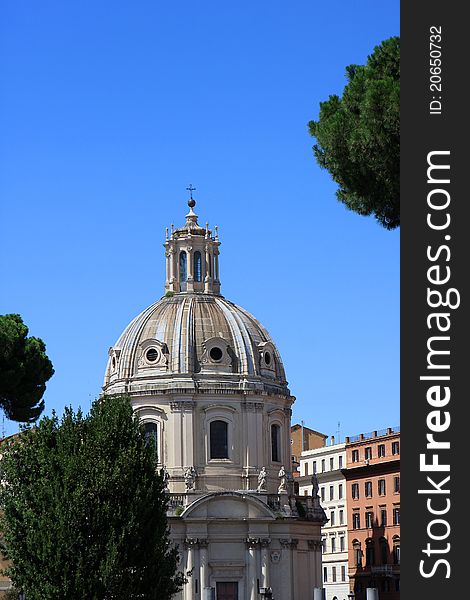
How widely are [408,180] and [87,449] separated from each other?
32.1 metres

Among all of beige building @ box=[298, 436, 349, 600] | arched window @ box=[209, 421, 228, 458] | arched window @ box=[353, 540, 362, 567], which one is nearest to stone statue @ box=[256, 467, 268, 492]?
arched window @ box=[209, 421, 228, 458]

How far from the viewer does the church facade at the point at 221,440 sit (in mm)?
84625

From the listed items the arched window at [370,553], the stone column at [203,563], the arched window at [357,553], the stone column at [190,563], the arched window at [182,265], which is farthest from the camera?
the arched window at [357,553]

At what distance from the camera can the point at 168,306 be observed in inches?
3548

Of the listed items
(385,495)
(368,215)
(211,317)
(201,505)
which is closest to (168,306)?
(211,317)

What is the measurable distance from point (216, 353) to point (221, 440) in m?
5.61

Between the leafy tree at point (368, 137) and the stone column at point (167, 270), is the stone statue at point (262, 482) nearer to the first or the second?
the stone column at point (167, 270)

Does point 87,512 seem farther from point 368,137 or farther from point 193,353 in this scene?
point 193,353

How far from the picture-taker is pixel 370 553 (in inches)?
3937

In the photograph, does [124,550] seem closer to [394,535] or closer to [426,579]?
[426,579]

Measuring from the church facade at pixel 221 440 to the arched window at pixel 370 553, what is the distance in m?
11.2

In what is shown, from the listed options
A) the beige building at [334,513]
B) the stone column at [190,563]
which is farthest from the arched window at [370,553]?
the stone column at [190,563]

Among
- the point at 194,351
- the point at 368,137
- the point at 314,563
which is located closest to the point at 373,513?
the point at 314,563

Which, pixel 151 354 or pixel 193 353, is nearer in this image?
pixel 193 353
